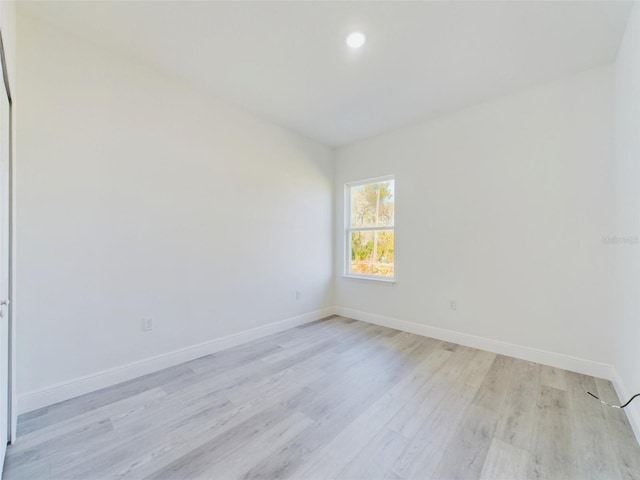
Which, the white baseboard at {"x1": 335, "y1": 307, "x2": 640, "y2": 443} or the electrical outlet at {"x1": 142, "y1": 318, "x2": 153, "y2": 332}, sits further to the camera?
the electrical outlet at {"x1": 142, "y1": 318, "x2": 153, "y2": 332}

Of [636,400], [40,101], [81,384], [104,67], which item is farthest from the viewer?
[104,67]

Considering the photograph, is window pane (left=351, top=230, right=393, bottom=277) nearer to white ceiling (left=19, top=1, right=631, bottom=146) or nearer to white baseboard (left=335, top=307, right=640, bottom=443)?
white baseboard (left=335, top=307, right=640, bottom=443)

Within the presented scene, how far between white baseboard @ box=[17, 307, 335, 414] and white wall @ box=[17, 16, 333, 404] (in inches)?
1.6

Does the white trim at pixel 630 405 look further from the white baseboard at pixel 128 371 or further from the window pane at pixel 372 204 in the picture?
the white baseboard at pixel 128 371

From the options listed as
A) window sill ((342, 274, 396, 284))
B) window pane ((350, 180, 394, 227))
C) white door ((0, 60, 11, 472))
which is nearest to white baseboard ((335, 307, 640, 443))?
window sill ((342, 274, 396, 284))

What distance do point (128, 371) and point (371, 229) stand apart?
10.6 feet

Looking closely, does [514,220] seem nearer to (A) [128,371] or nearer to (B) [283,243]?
(B) [283,243]

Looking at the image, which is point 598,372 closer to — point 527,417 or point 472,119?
point 527,417

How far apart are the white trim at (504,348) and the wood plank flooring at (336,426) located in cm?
10

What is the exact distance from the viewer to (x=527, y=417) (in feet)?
6.03

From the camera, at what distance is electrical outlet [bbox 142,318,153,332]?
8.02 feet

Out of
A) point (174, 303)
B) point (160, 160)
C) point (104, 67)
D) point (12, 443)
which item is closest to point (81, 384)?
point (12, 443)

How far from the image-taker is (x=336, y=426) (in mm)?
1743

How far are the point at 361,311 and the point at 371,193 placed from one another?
1775mm
